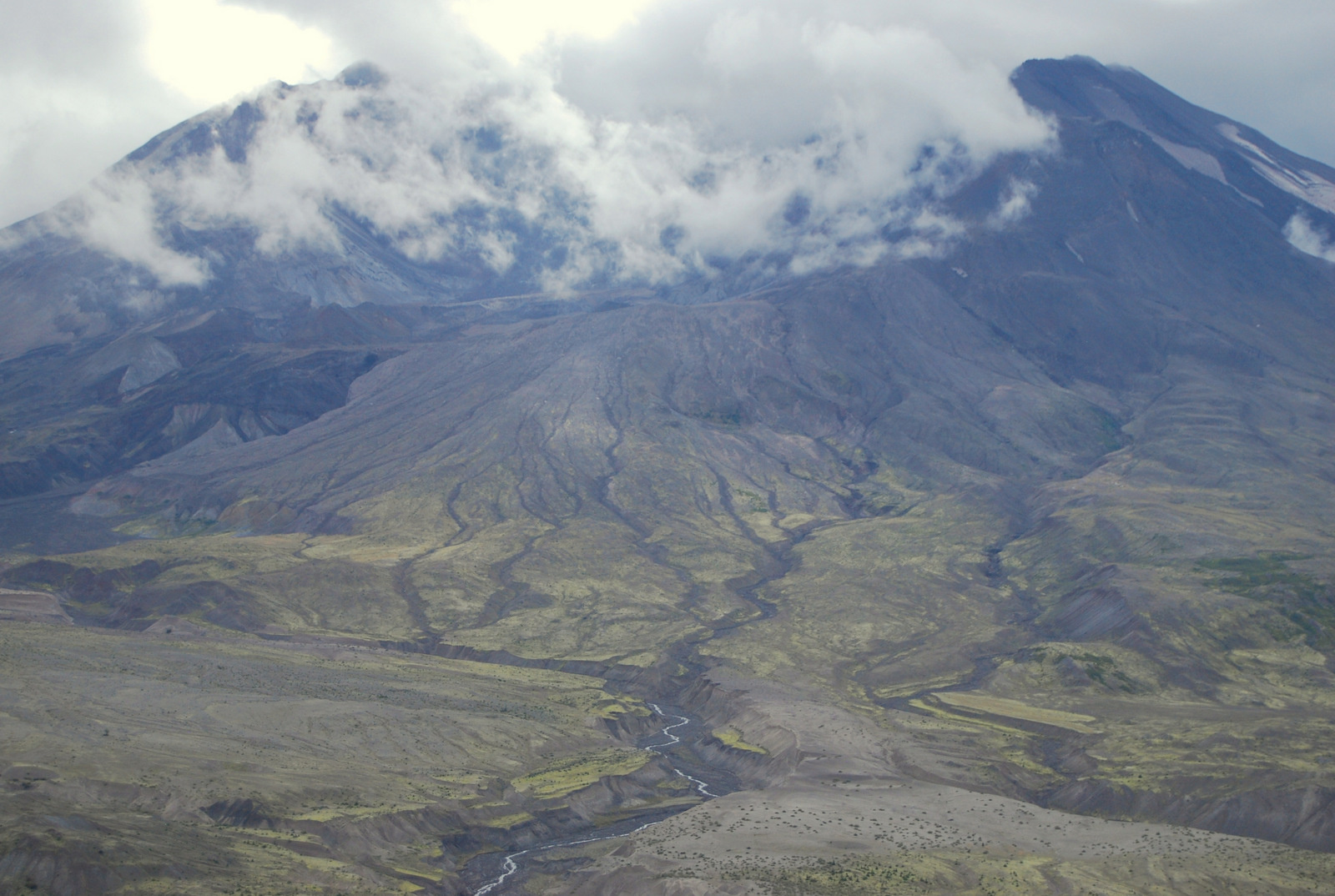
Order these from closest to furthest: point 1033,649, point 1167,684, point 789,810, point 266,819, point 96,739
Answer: point 266,819
point 96,739
point 789,810
point 1167,684
point 1033,649

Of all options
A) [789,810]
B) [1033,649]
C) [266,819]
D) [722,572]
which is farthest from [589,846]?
[722,572]

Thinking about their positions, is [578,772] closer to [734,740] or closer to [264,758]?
[734,740]

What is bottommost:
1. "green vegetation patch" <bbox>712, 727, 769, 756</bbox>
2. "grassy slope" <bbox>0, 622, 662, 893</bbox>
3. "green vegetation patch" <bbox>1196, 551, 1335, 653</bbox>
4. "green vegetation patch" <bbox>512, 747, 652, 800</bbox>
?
"green vegetation patch" <bbox>1196, 551, 1335, 653</bbox>

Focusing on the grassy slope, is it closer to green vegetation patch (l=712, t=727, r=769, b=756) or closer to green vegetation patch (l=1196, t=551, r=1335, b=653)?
green vegetation patch (l=712, t=727, r=769, b=756)

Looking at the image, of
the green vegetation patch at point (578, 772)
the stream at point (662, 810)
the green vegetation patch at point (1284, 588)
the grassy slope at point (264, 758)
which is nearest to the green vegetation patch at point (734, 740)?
the stream at point (662, 810)

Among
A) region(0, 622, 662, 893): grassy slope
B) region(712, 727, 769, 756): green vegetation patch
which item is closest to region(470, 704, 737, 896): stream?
region(712, 727, 769, 756): green vegetation patch

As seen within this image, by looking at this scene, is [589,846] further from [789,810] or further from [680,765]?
[680,765]

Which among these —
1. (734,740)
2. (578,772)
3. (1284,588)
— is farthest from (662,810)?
(1284,588)

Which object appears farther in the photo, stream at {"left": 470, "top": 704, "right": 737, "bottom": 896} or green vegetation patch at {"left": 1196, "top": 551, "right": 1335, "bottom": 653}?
green vegetation patch at {"left": 1196, "top": 551, "right": 1335, "bottom": 653}
